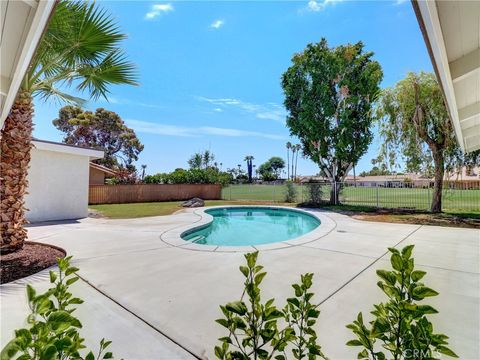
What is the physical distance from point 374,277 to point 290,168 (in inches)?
2412

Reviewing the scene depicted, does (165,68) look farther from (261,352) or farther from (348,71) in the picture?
(261,352)

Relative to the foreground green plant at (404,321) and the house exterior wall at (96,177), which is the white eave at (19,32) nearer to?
the foreground green plant at (404,321)

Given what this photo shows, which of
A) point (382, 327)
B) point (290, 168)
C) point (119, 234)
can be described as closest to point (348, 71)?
point (119, 234)

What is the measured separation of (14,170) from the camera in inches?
185

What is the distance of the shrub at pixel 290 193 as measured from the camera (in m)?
18.2

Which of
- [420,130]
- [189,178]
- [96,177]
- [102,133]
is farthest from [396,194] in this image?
[102,133]

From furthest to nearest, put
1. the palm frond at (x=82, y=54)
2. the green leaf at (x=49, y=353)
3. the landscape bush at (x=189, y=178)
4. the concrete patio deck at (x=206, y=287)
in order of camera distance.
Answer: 1. the landscape bush at (x=189, y=178)
2. the palm frond at (x=82, y=54)
3. the concrete patio deck at (x=206, y=287)
4. the green leaf at (x=49, y=353)

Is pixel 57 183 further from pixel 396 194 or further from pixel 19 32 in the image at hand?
pixel 396 194

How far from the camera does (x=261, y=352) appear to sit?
3.48 ft

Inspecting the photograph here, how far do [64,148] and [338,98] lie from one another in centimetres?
1464

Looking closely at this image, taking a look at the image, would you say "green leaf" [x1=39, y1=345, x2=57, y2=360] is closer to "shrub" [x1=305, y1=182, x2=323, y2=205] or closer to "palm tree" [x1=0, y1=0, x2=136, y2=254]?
"palm tree" [x1=0, y1=0, x2=136, y2=254]

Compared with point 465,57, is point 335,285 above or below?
below

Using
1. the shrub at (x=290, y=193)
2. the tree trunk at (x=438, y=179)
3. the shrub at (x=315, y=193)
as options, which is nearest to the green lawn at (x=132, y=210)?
the shrub at (x=290, y=193)

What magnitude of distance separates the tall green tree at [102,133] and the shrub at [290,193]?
20543mm
